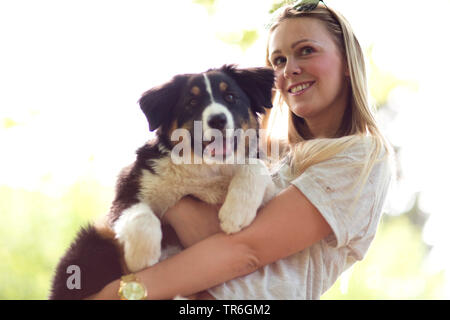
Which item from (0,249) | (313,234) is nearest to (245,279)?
(313,234)

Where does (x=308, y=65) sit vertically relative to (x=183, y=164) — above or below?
above

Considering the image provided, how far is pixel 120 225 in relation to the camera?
211 centimetres

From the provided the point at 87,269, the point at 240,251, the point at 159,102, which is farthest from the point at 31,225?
the point at 240,251

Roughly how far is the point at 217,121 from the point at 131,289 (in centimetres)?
82

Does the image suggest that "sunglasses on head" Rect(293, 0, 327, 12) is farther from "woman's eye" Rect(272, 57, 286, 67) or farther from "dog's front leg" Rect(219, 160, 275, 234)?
"dog's front leg" Rect(219, 160, 275, 234)

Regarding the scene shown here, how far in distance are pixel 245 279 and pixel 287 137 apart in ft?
3.73

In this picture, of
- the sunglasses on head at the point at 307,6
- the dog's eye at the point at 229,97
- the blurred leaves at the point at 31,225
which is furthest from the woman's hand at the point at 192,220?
the blurred leaves at the point at 31,225

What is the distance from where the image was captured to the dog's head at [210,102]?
7.27 feet

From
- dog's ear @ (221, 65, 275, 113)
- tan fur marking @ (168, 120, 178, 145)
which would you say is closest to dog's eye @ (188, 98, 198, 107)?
tan fur marking @ (168, 120, 178, 145)

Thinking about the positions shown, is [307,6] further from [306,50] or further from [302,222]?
[302,222]

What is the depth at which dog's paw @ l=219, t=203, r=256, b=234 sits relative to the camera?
1931mm

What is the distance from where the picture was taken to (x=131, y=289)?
1.88m

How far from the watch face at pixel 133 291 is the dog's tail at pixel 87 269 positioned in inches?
11.8
